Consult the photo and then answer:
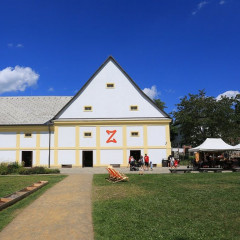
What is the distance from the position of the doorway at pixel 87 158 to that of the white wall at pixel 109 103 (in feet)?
14.6

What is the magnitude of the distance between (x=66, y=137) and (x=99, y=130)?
3995 mm

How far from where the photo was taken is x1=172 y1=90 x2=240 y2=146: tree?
4666 centimetres

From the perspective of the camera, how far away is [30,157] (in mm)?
33812

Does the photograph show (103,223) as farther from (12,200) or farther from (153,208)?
(12,200)

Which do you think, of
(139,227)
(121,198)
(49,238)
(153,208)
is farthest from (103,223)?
(121,198)

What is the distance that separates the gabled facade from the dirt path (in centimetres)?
2259

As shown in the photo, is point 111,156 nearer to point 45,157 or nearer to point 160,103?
point 45,157

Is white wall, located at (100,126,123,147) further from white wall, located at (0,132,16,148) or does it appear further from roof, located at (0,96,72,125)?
white wall, located at (0,132,16,148)

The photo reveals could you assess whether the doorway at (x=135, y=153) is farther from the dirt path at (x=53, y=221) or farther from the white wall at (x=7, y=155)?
the dirt path at (x=53, y=221)

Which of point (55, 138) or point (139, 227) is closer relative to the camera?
point (139, 227)

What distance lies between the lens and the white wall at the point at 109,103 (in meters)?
33.5

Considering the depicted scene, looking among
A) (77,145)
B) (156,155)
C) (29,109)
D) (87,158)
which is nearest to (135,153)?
(156,155)

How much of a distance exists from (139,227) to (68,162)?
27190 mm

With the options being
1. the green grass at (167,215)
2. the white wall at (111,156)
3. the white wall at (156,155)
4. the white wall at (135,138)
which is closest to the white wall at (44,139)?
the white wall at (111,156)
